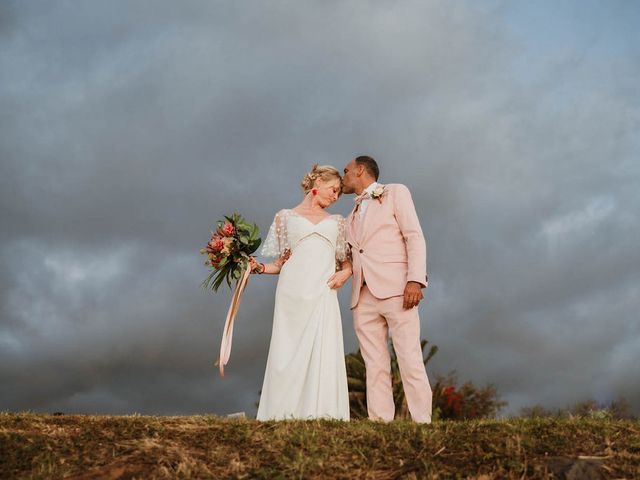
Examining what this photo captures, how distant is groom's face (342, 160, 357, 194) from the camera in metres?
9.17

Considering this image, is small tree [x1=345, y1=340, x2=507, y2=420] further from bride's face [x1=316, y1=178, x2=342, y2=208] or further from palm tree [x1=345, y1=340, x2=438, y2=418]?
bride's face [x1=316, y1=178, x2=342, y2=208]

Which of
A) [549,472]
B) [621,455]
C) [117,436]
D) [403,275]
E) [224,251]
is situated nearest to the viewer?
[549,472]

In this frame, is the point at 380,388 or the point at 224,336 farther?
the point at 224,336

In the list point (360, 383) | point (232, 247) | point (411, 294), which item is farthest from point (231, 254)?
point (360, 383)

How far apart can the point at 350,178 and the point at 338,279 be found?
1.35 m

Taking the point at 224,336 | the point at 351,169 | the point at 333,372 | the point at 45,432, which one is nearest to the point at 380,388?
the point at 333,372

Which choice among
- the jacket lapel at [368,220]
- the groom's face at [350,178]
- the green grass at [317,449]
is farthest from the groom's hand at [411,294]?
the groom's face at [350,178]

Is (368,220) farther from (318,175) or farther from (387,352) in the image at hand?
(387,352)

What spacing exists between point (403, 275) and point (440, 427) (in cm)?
212

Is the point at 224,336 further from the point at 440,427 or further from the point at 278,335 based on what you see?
the point at 440,427

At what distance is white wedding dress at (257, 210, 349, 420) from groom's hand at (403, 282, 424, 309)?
1.01m

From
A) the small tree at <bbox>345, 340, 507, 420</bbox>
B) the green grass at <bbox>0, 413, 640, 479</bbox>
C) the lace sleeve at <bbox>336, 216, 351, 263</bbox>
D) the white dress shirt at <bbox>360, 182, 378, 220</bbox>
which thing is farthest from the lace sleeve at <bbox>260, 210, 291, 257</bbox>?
the small tree at <bbox>345, 340, 507, 420</bbox>

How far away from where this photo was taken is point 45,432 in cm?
684

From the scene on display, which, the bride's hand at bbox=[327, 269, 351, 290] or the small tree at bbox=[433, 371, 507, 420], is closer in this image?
the bride's hand at bbox=[327, 269, 351, 290]
